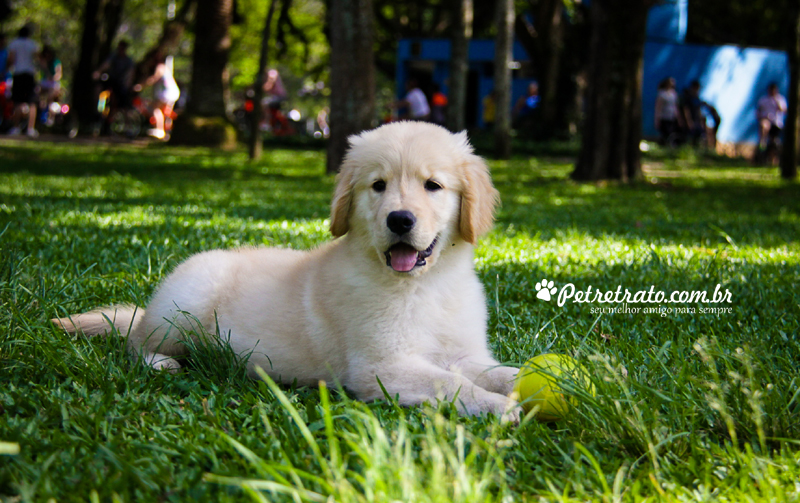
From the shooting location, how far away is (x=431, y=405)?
245 cm

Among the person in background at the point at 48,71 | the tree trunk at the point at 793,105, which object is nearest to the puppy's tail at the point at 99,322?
the tree trunk at the point at 793,105

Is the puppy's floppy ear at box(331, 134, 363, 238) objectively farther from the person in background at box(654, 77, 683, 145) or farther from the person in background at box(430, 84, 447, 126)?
the person in background at box(654, 77, 683, 145)

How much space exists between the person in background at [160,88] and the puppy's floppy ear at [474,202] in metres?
19.9

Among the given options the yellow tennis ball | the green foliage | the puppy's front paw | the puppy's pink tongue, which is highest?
the green foliage

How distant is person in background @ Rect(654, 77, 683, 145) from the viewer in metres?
20.8

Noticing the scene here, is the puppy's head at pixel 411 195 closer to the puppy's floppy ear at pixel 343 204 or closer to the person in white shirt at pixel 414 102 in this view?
the puppy's floppy ear at pixel 343 204

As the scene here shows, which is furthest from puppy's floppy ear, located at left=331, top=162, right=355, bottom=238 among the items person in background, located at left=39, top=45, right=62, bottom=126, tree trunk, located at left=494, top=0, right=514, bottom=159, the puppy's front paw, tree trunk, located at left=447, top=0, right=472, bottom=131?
person in background, located at left=39, top=45, right=62, bottom=126

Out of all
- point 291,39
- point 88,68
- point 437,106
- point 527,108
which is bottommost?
point 437,106

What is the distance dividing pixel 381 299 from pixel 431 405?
0.51 metres

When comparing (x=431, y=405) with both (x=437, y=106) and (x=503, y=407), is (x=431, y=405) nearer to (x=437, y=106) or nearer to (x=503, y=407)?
(x=503, y=407)

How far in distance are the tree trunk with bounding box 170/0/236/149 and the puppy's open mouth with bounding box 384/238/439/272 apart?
17148 millimetres

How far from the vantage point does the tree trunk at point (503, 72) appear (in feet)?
58.3

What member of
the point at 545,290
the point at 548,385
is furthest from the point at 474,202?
the point at 545,290

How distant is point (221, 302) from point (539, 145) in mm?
19920
